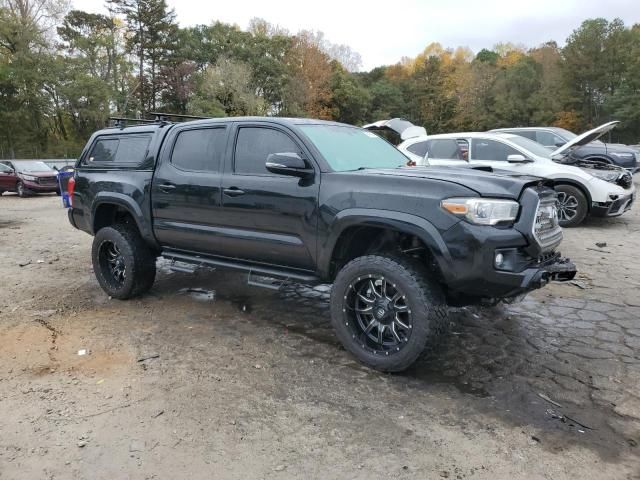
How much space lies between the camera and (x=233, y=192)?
436 centimetres

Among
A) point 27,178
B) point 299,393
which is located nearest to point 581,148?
point 299,393

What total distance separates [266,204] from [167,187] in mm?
1265

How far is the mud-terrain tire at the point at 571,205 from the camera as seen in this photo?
877cm

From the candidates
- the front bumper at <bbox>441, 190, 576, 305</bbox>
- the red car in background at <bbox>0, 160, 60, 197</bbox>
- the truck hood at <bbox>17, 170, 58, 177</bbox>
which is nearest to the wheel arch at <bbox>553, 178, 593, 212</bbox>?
the front bumper at <bbox>441, 190, 576, 305</bbox>

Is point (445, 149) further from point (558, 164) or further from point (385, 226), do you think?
point (385, 226)

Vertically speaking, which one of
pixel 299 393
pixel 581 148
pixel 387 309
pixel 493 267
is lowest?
pixel 299 393

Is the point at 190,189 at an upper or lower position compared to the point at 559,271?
upper

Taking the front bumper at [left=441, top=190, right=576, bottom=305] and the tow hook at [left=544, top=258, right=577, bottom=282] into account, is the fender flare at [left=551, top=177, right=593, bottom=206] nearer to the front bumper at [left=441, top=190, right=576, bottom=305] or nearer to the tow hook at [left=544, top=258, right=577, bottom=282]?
the tow hook at [left=544, top=258, right=577, bottom=282]

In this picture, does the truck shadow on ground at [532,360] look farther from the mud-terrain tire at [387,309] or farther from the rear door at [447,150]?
the rear door at [447,150]

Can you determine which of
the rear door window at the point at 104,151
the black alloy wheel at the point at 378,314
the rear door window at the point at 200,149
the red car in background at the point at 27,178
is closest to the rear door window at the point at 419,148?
the rear door window at the point at 200,149

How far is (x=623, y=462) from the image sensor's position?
2.61 m

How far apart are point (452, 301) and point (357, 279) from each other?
0.76 meters

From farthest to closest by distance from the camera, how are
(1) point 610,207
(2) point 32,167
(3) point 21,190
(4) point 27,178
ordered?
(2) point 32,167, (3) point 21,190, (4) point 27,178, (1) point 610,207

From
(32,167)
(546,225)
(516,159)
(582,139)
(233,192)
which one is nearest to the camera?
(546,225)
